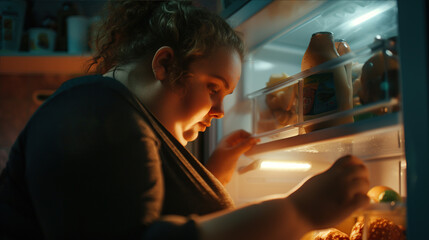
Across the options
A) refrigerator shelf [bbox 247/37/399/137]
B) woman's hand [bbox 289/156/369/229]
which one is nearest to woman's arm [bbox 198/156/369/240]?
woman's hand [bbox 289/156/369/229]

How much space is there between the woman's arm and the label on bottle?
0.55 ft

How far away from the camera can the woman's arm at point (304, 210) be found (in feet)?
1.90

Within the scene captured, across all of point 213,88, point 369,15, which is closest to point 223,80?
point 213,88

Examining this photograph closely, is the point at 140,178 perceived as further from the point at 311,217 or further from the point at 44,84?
the point at 44,84

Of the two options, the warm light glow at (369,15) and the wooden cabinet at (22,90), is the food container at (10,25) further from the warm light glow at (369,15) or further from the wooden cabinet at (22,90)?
the warm light glow at (369,15)

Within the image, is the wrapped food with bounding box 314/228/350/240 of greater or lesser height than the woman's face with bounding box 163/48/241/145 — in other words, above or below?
below

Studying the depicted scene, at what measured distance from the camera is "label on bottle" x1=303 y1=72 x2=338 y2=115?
2.54 ft

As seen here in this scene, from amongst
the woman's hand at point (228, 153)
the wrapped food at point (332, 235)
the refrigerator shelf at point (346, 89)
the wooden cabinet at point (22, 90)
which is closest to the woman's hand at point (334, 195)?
the refrigerator shelf at point (346, 89)

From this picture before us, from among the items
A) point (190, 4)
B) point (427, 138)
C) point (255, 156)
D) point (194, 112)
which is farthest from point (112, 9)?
point (427, 138)

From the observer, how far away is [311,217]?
612 mm

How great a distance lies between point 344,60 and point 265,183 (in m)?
0.58

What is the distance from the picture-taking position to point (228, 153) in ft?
3.56

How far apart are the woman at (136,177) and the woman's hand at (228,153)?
0.26 metres

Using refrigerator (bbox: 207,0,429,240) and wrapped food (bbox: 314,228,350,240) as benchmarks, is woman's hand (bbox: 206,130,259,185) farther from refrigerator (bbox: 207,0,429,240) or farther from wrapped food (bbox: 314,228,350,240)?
wrapped food (bbox: 314,228,350,240)
